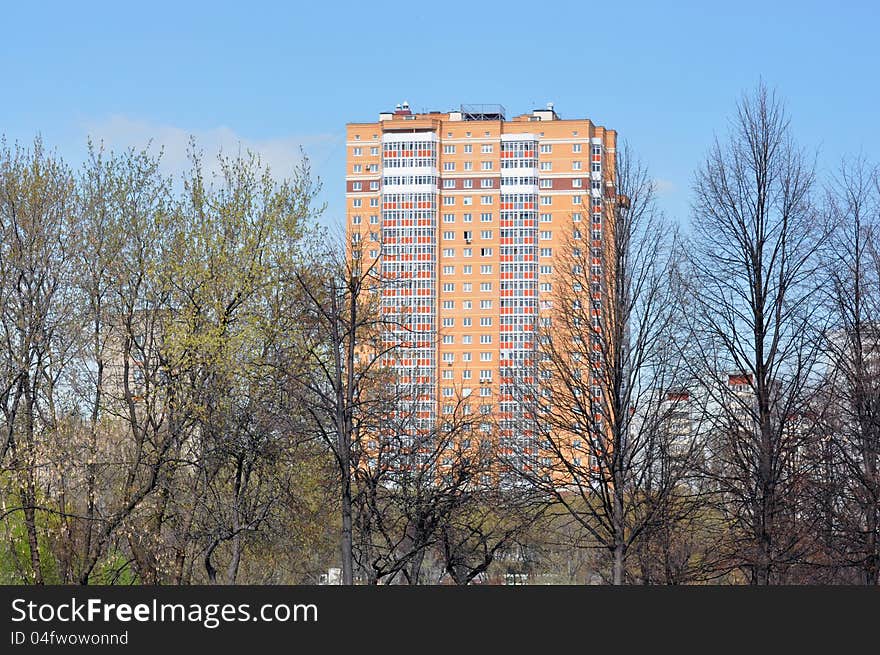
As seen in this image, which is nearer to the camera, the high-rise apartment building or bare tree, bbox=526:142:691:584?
bare tree, bbox=526:142:691:584

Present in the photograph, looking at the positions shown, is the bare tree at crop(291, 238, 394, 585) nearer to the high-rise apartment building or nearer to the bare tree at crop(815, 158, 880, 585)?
the bare tree at crop(815, 158, 880, 585)

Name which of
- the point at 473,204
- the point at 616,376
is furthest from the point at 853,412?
the point at 473,204

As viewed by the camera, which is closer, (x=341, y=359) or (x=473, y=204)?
(x=341, y=359)

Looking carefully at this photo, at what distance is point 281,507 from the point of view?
30125mm

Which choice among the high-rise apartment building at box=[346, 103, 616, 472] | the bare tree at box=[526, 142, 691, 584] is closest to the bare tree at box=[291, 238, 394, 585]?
the bare tree at box=[526, 142, 691, 584]

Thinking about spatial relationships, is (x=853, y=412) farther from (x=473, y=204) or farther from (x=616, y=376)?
(x=473, y=204)

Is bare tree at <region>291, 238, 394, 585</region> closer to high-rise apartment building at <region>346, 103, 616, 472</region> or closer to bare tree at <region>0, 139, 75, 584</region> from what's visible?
bare tree at <region>0, 139, 75, 584</region>

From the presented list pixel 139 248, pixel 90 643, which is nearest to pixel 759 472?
pixel 90 643

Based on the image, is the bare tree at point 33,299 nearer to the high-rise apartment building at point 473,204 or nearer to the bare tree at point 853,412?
the bare tree at point 853,412

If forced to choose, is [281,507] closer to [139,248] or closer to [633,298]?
[139,248]

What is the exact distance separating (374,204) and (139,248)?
97.9m

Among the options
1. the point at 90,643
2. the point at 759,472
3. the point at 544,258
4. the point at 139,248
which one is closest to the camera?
the point at 90,643

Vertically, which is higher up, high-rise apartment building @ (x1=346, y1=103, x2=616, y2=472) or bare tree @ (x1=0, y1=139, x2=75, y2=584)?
high-rise apartment building @ (x1=346, y1=103, x2=616, y2=472)

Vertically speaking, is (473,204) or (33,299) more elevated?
(473,204)
